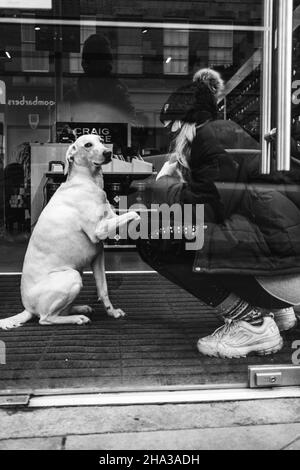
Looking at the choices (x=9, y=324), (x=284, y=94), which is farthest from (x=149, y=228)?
(x=284, y=94)

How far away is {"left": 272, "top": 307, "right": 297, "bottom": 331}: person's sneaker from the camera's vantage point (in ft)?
11.5

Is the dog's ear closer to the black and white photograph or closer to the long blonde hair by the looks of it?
the black and white photograph

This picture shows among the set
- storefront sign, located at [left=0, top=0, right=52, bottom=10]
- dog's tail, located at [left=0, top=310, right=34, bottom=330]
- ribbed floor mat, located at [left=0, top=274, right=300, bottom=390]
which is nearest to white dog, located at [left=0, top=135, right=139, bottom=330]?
dog's tail, located at [left=0, top=310, right=34, bottom=330]

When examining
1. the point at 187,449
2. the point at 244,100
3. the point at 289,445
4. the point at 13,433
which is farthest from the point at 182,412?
the point at 244,100

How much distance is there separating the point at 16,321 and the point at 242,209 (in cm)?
163

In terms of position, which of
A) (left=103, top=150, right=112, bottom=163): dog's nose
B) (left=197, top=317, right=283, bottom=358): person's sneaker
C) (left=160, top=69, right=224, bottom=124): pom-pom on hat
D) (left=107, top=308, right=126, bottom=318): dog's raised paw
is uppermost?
(left=160, top=69, right=224, bottom=124): pom-pom on hat

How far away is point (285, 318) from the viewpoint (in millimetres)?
3521

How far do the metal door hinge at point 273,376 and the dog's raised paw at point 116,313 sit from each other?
1.05 meters

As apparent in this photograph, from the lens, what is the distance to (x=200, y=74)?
4332mm

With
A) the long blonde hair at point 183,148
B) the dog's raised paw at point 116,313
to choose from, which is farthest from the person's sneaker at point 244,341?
the long blonde hair at point 183,148

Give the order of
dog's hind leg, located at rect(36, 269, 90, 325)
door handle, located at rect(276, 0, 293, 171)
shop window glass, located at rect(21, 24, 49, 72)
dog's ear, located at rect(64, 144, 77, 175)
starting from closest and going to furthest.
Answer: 1. door handle, located at rect(276, 0, 293, 171)
2. dog's hind leg, located at rect(36, 269, 90, 325)
3. dog's ear, located at rect(64, 144, 77, 175)
4. shop window glass, located at rect(21, 24, 49, 72)

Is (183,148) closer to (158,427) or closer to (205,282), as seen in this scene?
(205,282)

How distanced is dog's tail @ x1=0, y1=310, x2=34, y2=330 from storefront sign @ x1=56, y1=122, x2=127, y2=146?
1.28 m
